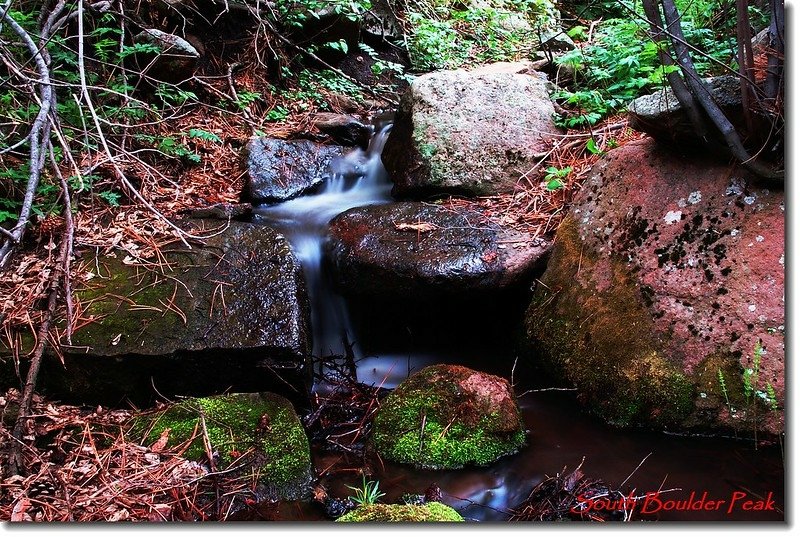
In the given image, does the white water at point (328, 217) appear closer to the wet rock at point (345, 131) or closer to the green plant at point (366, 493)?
the wet rock at point (345, 131)

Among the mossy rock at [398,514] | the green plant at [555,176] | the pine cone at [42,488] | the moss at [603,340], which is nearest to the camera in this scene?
the mossy rock at [398,514]

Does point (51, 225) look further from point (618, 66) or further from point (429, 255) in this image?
point (618, 66)

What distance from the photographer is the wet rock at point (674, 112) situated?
95.4 inches

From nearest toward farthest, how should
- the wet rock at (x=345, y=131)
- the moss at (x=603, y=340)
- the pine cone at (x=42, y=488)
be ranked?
1. the pine cone at (x=42, y=488)
2. the moss at (x=603, y=340)
3. the wet rock at (x=345, y=131)

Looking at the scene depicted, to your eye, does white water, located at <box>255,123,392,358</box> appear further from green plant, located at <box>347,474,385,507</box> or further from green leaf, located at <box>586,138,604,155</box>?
green leaf, located at <box>586,138,604,155</box>

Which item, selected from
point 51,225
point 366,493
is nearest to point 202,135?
point 51,225

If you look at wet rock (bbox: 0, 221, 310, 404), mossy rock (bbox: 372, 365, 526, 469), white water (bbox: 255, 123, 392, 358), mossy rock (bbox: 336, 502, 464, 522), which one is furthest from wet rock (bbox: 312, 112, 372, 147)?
mossy rock (bbox: 336, 502, 464, 522)

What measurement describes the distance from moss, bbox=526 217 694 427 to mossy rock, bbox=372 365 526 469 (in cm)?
43

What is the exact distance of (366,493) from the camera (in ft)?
6.94

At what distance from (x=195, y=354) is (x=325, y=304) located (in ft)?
3.05

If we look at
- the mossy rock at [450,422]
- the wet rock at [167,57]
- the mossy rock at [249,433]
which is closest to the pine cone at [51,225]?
the mossy rock at [249,433]

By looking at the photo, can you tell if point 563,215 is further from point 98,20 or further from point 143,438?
point 98,20

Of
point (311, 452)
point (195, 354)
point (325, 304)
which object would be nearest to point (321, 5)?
point (325, 304)

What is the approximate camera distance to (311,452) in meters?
2.47
